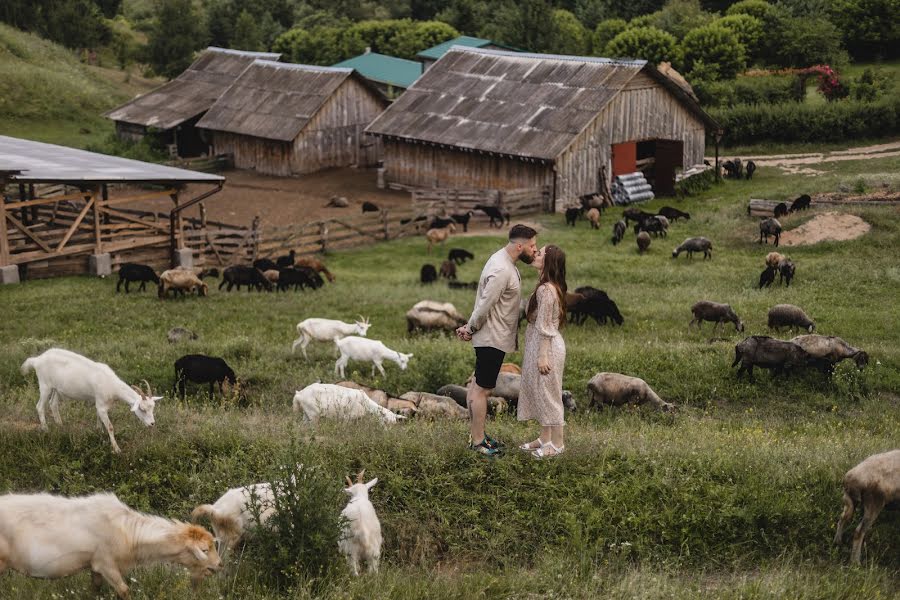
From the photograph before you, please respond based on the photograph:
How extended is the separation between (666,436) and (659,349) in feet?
18.6

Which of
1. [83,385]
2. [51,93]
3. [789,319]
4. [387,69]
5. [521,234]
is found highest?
[387,69]

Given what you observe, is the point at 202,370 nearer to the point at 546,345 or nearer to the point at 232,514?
the point at 232,514

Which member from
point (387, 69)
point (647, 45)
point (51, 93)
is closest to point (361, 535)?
point (51, 93)

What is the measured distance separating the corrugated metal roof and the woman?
1772 cm

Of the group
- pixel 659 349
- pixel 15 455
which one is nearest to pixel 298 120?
pixel 659 349

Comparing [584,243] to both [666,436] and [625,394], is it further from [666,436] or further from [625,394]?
[666,436]

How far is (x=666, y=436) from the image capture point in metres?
12.3

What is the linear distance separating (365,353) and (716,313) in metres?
7.27

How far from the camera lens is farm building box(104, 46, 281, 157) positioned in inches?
1928

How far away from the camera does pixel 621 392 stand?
49.3 ft

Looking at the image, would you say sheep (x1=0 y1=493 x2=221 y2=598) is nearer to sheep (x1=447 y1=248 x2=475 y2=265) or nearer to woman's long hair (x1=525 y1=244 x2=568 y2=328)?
woman's long hair (x1=525 y1=244 x2=568 y2=328)

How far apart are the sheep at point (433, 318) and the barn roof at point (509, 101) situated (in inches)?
624

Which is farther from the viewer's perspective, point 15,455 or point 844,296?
point 844,296

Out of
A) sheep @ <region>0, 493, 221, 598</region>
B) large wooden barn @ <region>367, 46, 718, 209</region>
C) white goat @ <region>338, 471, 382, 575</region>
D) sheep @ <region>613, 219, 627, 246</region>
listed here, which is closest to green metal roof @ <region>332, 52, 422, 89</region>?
large wooden barn @ <region>367, 46, 718, 209</region>
